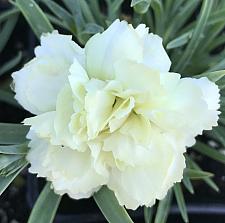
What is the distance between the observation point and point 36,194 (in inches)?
27.5

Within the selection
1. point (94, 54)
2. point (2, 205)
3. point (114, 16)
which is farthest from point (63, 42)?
point (2, 205)

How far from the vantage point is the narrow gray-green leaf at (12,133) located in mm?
502

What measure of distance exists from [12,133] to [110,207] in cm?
11

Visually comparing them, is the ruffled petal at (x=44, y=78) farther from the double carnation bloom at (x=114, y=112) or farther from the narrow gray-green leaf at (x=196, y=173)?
the narrow gray-green leaf at (x=196, y=173)

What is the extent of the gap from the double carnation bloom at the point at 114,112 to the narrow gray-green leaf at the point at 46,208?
2.5 inches

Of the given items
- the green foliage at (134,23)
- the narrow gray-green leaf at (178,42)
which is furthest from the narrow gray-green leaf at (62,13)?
the narrow gray-green leaf at (178,42)

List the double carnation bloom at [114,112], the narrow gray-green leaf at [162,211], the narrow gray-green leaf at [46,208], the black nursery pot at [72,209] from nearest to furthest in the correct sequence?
the double carnation bloom at [114,112] → the narrow gray-green leaf at [46,208] → the narrow gray-green leaf at [162,211] → the black nursery pot at [72,209]

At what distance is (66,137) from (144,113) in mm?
55

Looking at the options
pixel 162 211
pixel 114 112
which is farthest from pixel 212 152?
pixel 114 112

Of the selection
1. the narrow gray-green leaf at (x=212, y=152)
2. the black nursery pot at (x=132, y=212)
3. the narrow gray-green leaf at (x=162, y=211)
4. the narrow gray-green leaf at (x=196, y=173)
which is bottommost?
the black nursery pot at (x=132, y=212)

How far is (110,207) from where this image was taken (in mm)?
482

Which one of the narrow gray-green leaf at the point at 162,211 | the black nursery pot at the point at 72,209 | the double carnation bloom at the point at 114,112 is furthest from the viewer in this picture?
the black nursery pot at the point at 72,209

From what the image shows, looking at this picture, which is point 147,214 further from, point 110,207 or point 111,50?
point 111,50

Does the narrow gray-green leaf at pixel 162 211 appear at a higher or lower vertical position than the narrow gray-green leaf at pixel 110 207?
lower
